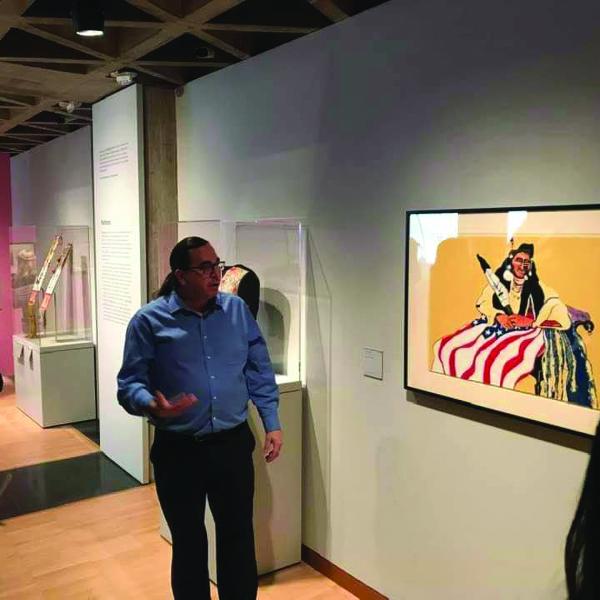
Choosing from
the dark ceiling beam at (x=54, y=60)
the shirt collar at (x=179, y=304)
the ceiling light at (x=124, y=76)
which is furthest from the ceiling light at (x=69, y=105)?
the shirt collar at (x=179, y=304)

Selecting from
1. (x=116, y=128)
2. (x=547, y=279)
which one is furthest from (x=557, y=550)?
(x=116, y=128)

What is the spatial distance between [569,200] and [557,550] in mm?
1112

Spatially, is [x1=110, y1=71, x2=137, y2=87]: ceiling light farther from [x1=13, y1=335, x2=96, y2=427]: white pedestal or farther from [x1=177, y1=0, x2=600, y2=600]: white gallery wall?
[x1=13, y1=335, x2=96, y2=427]: white pedestal

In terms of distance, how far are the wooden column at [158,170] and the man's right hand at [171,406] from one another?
6.35 ft

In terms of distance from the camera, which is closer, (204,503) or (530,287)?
(530,287)

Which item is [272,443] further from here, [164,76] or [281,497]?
[164,76]

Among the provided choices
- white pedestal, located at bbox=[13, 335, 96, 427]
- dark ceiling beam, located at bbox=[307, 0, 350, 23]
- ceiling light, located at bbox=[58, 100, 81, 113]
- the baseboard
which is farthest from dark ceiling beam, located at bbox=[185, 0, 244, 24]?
white pedestal, located at bbox=[13, 335, 96, 427]

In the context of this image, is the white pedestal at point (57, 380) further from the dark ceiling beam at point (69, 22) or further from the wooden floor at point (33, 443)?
the dark ceiling beam at point (69, 22)

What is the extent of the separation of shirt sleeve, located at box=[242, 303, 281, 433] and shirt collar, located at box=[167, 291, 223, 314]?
12 centimetres

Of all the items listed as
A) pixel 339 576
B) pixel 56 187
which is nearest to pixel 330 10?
pixel 339 576

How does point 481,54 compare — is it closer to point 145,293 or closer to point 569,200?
point 569,200

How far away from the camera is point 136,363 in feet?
7.49

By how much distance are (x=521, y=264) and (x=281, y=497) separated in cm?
166

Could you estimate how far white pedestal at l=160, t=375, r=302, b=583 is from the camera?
9.96 ft
